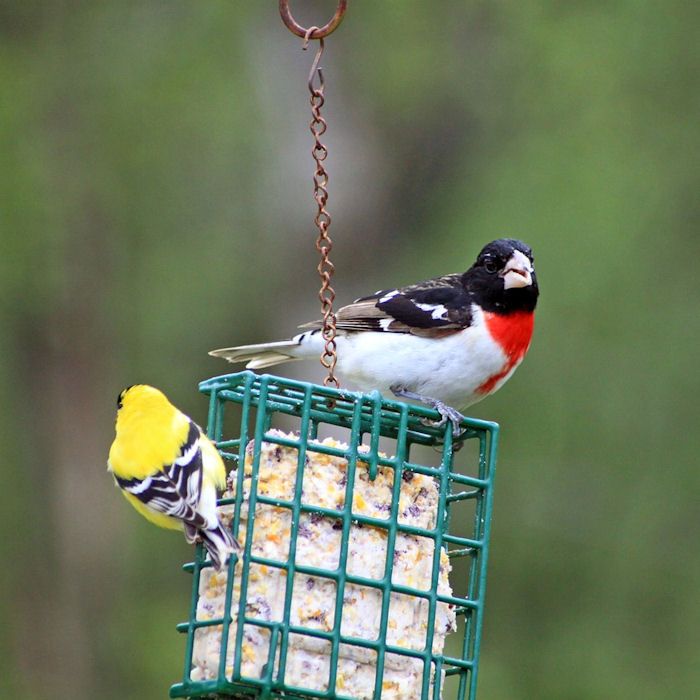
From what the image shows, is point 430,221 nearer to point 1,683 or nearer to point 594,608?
point 594,608

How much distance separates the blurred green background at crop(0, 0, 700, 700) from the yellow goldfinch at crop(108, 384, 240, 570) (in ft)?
18.5

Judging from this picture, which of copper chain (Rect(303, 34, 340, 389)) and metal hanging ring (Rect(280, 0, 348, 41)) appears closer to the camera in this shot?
metal hanging ring (Rect(280, 0, 348, 41))

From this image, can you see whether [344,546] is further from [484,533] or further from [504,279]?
[504,279]

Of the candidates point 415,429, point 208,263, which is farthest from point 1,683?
point 415,429

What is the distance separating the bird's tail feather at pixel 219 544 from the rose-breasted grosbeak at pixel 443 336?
1.50 metres

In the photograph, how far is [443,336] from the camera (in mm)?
6891

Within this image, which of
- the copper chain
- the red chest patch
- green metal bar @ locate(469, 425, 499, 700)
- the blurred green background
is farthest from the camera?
the blurred green background

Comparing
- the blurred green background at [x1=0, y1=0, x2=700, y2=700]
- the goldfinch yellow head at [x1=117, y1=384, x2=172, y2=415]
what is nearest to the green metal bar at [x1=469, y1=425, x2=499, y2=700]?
the goldfinch yellow head at [x1=117, y1=384, x2=172, y2=415]

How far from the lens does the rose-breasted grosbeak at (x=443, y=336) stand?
6812 mm

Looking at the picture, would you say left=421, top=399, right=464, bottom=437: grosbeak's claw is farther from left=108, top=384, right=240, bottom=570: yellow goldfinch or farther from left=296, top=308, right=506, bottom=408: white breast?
left=108, top=384, right=240, bottom=570: yellow goldfinch

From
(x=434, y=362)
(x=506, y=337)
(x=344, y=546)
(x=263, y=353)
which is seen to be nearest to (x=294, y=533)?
(x=344, y=546)

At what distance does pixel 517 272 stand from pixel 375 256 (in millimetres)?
5083

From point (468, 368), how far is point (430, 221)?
602 cm

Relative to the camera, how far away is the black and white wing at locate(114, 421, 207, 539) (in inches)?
212
